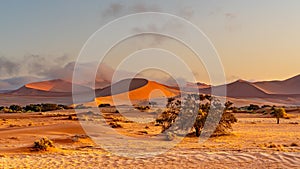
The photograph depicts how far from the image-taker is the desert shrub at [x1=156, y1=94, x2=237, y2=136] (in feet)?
78.3

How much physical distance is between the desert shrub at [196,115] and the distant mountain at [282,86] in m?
116

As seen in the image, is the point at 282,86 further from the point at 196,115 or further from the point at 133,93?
the point at 196,115

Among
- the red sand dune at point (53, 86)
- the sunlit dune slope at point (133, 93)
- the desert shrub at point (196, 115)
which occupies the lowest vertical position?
the desert shrub at point (196, 115)

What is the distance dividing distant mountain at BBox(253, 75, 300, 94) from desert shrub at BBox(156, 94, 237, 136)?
116 metres

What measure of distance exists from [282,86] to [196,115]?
131 meters

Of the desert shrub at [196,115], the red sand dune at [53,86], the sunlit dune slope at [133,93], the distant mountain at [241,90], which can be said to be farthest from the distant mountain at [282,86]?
the desert shrub at [196,115]

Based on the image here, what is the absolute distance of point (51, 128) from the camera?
2597 cm

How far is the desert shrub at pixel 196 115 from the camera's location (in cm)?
2388

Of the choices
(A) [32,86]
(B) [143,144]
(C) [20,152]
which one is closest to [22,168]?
(C) [20,152]

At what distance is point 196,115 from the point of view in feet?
78.9

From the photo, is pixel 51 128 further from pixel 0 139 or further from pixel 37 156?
pixel 37 156

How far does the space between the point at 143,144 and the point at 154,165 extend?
5803 mm

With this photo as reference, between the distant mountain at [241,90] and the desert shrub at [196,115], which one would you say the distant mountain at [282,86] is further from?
the desert shrub at [196,115]

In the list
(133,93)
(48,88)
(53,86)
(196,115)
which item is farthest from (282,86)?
(196,115)
